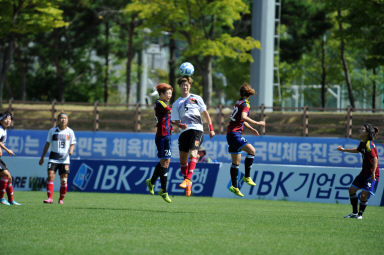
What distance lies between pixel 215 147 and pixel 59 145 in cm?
1398

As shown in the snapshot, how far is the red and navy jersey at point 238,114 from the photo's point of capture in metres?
12.5

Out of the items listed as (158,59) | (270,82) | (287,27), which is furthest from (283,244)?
(158,59)

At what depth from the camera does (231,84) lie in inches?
1911

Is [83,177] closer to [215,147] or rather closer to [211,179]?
[211,179]

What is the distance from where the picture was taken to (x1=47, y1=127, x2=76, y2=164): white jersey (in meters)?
14.1

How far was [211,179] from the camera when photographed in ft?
67.5

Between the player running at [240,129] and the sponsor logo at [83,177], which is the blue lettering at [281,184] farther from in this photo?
the player running at [240,129]

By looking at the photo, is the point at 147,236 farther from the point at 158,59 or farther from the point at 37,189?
the point at 158,59

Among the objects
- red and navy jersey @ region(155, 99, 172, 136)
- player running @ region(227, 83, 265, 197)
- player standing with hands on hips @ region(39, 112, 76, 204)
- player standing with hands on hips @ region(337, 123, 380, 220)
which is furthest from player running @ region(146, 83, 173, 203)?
player standing with hands on hips @ region(337, 123, 380, 220)

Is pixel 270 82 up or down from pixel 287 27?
down

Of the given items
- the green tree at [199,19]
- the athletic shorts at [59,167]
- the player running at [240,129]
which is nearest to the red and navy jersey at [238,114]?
the player running at [240,129]

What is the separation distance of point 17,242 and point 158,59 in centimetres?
8158

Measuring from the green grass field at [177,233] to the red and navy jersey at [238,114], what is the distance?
1829 millimetres

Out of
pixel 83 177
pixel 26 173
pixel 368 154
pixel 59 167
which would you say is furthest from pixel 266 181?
pixel 26 173
